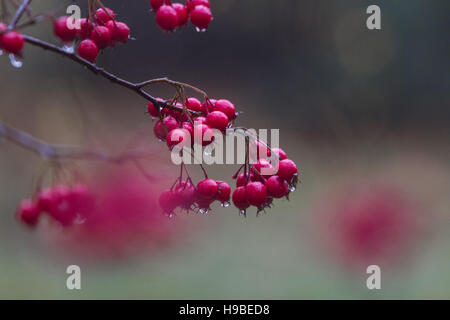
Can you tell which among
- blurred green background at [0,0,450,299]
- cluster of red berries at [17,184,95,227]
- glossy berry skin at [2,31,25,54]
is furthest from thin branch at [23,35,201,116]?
blurred green background at [0,0,450,299]

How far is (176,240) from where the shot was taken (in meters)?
3.34

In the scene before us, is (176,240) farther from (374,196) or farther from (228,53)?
(228,53)

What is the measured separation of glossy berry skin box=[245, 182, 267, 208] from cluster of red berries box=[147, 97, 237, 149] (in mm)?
95

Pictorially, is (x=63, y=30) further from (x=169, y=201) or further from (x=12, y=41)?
(x=169, y=201)

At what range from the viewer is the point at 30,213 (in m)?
0.95

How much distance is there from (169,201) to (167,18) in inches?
10.4

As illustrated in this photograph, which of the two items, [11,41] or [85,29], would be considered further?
[85,29]

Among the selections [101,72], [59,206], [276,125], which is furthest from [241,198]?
[276,125]

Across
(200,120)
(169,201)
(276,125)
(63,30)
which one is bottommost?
(169,201)

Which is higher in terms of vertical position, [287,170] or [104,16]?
[104,16]

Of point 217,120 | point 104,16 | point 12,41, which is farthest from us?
point 104,16

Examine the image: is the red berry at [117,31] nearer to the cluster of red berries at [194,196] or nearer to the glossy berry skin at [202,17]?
the glossy berry skin at [202,17]

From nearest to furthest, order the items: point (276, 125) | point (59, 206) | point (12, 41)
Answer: point (12, 41) < point (59, 206) < point (276, 125)
